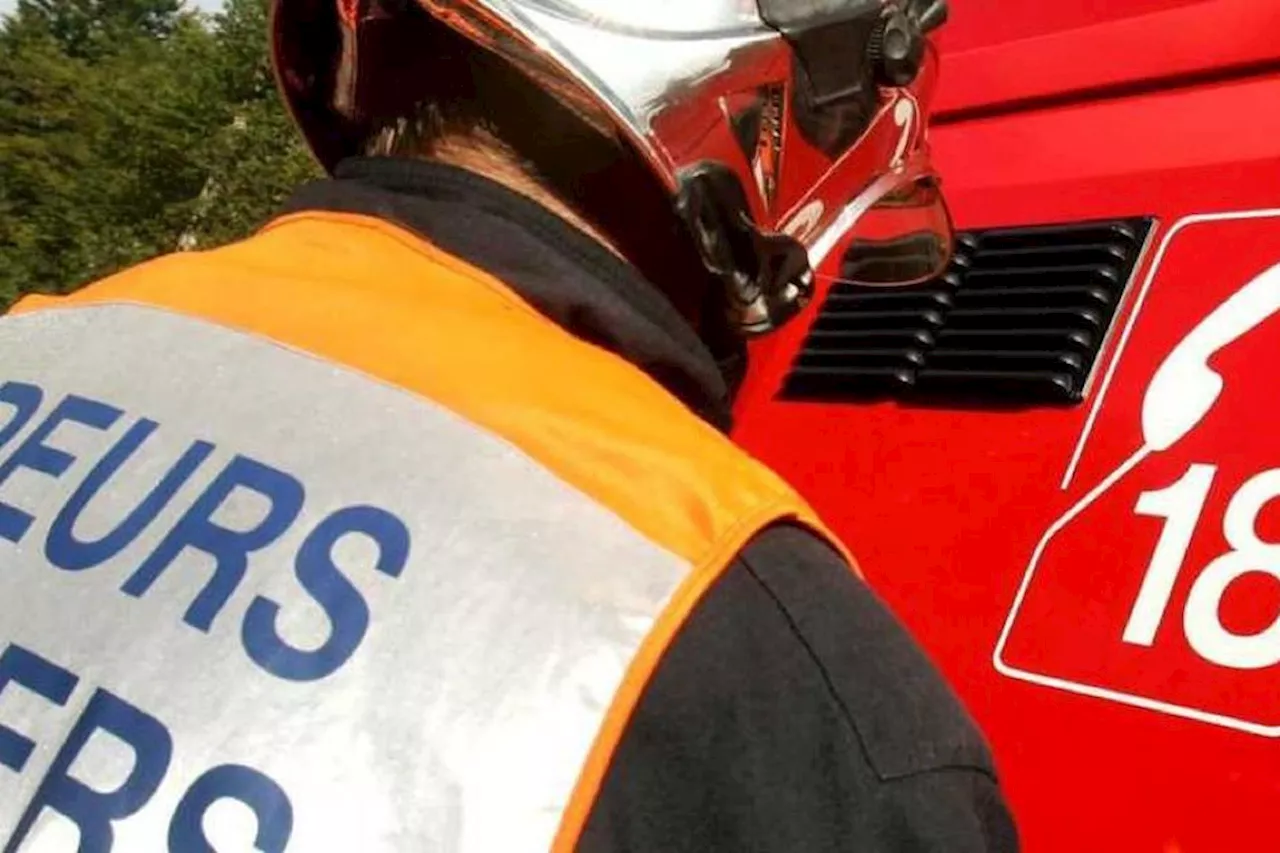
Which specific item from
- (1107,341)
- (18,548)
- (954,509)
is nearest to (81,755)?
(18,548)

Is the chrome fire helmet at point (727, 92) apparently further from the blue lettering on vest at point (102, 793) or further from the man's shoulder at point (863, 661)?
the blue lettering on vest at point (102, 793)

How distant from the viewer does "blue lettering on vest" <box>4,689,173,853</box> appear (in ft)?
3.45

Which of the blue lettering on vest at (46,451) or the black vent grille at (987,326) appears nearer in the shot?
the blue lettering on vest at (46,451)

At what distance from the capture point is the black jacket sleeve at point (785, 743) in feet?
3.47

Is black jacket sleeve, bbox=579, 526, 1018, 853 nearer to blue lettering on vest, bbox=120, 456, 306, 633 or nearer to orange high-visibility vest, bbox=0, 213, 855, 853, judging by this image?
orange high-visibility vest, bbox=0, 213, 855, 853

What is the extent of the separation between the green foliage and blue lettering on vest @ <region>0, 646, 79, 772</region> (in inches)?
398

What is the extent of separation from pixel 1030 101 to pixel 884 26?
65 cm

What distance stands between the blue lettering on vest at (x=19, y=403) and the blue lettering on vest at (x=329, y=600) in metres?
0.34

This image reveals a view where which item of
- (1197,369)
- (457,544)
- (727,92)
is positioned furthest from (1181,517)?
(457,544)

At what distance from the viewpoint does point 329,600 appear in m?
1.08

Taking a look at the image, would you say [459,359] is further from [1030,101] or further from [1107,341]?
[1030,101]

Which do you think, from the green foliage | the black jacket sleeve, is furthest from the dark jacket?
the green foliage

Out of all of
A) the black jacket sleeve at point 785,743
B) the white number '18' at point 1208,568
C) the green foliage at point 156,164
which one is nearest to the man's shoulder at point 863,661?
the black jacket sleeve at point 785,743

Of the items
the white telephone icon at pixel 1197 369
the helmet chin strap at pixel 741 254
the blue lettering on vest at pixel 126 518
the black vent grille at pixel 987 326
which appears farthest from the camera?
the black vent grille at pixel 987 326
